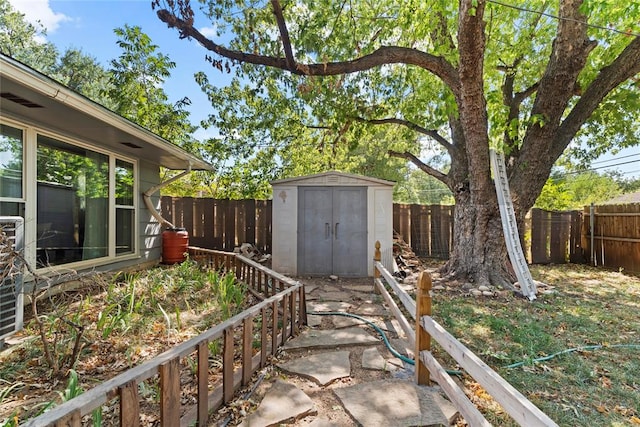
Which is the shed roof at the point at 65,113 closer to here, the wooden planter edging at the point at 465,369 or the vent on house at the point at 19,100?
the vent on house at the point at 19,100

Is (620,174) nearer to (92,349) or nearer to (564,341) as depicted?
(564,341)

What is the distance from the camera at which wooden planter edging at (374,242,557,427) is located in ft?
4.14

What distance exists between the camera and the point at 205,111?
9969 millimetres

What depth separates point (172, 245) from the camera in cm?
616

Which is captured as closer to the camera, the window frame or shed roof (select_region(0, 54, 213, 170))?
shed roof (select_region(0, 54, 213, 170))

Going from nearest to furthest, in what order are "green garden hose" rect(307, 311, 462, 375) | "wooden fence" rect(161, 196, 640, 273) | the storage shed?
"green garden hose" rect(307, 311, 462, 375), the storage shed, "wooden fence" rect(161, 196, 640, 273)

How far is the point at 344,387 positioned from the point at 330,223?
4.34m

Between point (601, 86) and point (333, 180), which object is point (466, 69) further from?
point (333, 180)

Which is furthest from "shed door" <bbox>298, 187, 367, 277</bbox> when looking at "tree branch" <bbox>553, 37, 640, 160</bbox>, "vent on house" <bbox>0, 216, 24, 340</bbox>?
"vent on house" <bbox>0, 216, 24, 340</bbox>

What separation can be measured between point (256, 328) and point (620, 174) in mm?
39820

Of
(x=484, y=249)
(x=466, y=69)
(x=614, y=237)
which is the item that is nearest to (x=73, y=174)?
(x=466, y=69)

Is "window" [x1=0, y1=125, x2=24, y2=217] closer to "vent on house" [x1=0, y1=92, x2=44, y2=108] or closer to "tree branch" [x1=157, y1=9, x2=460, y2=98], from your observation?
"vent on house" [x1=0, y1=92, x2=44, y2=108]

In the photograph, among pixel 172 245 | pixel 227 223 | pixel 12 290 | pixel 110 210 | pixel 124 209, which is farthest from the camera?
pixel 227 223

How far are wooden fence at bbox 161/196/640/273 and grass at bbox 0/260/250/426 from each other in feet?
12.5
